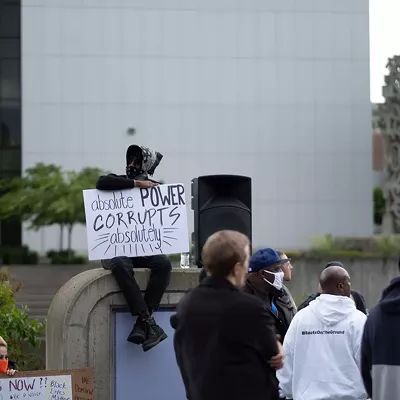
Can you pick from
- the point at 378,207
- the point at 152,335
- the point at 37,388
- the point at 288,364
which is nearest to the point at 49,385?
the point at 37,388

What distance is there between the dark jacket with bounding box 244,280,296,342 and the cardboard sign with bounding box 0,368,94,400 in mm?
1837

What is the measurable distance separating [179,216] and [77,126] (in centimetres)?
4424

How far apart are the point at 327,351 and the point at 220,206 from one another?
3292 millimetres

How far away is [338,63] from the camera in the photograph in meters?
55.2

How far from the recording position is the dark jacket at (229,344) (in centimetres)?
500

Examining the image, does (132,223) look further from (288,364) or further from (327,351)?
(327,351)

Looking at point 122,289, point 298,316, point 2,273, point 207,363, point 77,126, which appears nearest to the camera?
point 207,363

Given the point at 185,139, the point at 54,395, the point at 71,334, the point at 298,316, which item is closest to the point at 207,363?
the point at 298,316

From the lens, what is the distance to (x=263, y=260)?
7.80m

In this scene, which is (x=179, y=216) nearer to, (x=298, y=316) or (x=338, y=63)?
(x=298, y=316)

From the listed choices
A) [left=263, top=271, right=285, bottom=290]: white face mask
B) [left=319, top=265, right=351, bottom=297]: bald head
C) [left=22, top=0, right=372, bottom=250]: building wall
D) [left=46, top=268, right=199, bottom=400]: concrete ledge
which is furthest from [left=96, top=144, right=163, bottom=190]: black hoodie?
[left=22, top=0, right=372, bottom=250]: building wall

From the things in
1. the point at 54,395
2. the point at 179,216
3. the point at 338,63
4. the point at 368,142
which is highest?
the point at 338,63

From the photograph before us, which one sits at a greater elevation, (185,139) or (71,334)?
(185,139)

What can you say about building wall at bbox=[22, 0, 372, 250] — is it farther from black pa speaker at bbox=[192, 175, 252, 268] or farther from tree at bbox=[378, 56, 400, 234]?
black pa speaker at bbox=[192, 175, 252, 268]
